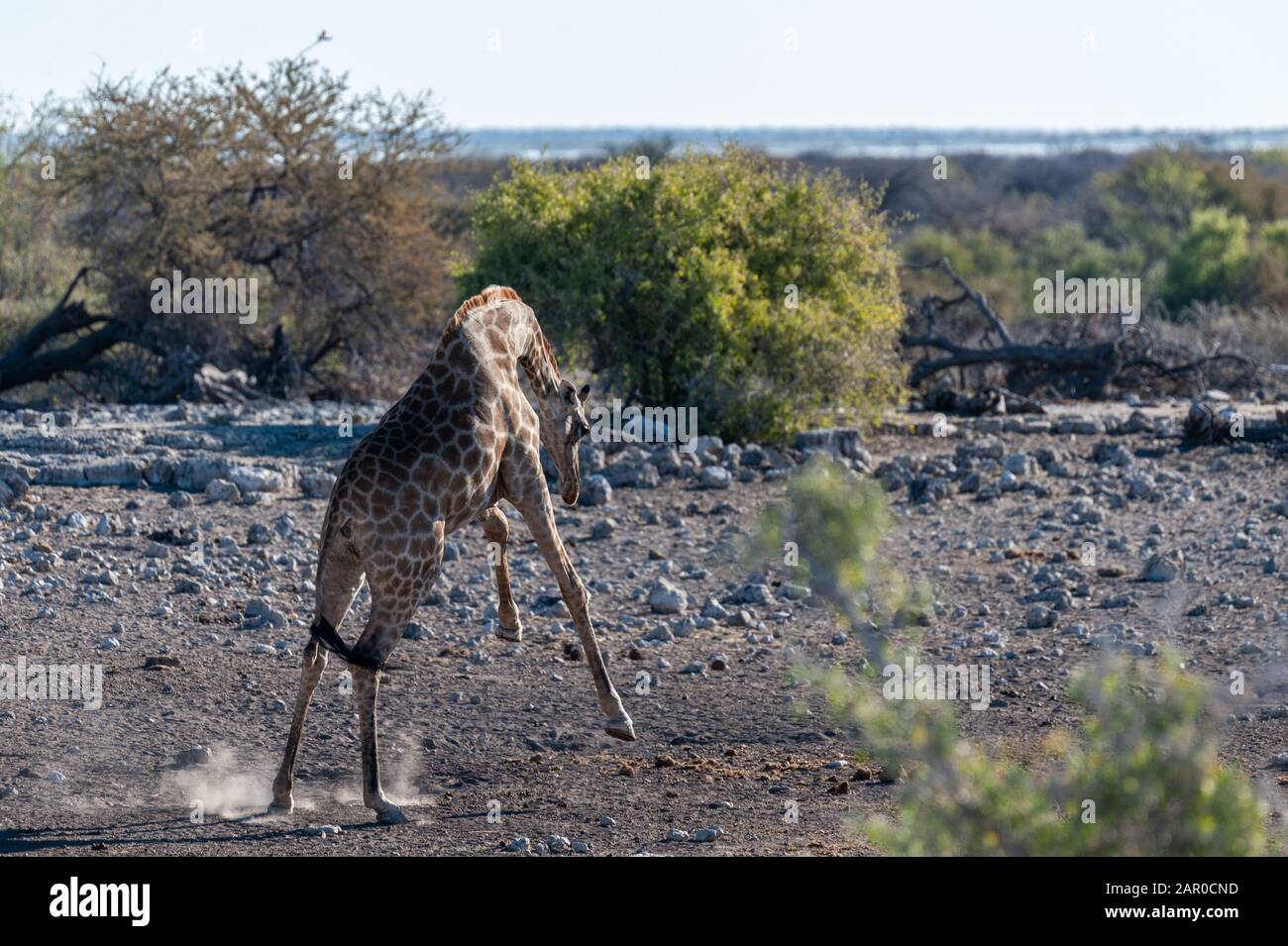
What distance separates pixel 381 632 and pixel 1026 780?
3368 millimetres

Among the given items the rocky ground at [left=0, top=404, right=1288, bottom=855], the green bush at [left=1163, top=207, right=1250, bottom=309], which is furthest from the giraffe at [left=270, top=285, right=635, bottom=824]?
the green bush at [left=1163, top=207, right=1250, bottom=309]

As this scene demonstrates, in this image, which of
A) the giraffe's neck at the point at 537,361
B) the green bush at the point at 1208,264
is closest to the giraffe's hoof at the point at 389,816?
the giraffe's neck at the point at 537,361

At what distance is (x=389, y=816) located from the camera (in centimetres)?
677

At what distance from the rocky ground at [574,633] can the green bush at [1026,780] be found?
0.95 feet

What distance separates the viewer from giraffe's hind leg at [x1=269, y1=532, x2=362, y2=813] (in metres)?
6.89

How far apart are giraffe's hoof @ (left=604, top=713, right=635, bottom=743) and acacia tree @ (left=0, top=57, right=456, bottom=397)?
40.5 feet

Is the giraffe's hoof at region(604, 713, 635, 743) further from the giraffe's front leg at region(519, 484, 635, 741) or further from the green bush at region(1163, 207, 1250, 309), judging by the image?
the green bush at region(1163, 207, 1250, 309)

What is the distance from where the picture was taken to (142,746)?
7.81 metres

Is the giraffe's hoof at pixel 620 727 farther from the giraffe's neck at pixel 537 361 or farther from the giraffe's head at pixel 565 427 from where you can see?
the giraffe's neck at pixel 537 361

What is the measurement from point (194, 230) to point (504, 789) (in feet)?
46.0

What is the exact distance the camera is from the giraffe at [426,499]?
680 cm
